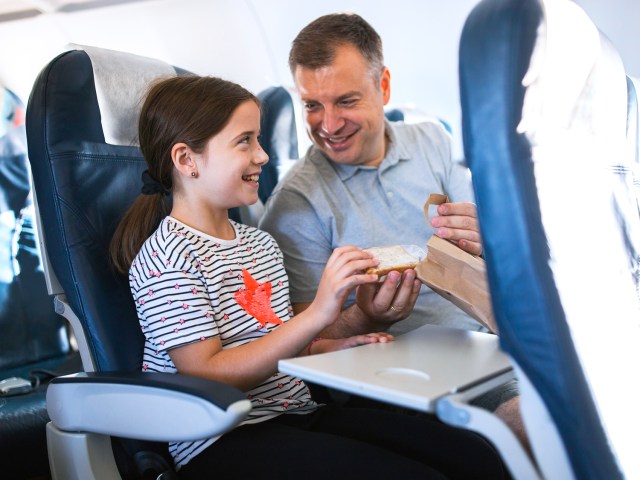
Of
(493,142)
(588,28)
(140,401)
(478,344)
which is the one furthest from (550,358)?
(140,401)

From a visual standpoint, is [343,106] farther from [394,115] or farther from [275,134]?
[394,115]

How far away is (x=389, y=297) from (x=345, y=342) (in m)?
0.15

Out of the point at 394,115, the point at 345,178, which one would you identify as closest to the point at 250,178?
the point at 345,178

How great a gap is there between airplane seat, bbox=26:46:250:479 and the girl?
0.06 m

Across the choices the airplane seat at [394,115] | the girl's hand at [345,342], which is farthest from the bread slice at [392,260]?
the airplane seat at [394,115]

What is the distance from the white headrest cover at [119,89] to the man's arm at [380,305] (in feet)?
2.27

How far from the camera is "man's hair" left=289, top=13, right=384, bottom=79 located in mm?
1960

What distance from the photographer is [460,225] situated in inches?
59.7

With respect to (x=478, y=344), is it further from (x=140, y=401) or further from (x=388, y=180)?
(x=388, y=180)

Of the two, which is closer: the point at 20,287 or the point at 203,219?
the point at 203,219

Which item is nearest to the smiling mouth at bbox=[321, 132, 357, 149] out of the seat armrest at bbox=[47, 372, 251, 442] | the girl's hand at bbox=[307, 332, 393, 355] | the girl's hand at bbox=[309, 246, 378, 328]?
the girl's hand at bbox=[307, 332, 393, 355]

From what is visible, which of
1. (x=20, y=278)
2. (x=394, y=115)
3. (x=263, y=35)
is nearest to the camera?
(x=20, y=278)

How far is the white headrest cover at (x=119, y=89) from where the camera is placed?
5.53 ft

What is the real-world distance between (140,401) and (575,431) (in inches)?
28.8
